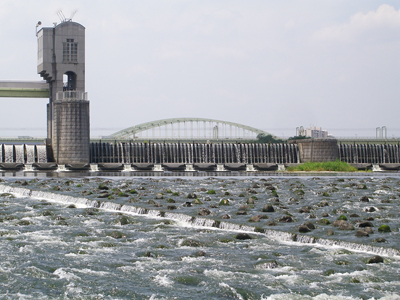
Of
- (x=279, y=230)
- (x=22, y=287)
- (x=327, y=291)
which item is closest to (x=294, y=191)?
(x=279, y=230)

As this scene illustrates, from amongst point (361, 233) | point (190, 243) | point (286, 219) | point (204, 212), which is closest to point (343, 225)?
point (361, 233)

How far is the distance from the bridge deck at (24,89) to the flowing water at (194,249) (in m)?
51.0

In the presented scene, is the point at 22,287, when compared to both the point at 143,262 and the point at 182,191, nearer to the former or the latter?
the point at 143,262

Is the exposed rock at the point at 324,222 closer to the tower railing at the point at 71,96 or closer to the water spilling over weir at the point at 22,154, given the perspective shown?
the tower railing at the point at 71,96

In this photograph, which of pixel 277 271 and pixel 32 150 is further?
pixel 32 150

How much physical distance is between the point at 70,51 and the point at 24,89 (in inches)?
446

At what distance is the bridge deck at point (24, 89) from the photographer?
7925 cm

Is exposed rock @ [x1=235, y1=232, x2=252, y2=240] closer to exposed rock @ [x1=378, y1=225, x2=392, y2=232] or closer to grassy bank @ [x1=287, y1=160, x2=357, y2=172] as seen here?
exposed rock @ [x1=378, y1=225, x2=392, y2=232]

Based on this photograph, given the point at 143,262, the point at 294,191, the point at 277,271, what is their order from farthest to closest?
the point at 294,191 < the point at 143,262 < the point at 277,271

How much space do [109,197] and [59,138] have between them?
36.7m

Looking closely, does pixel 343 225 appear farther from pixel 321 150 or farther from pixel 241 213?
pixel 321 150

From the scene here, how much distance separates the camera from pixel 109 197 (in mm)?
31953

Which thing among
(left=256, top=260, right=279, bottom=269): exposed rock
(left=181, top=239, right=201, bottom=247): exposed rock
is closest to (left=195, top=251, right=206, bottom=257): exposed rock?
(left=181, top=239, right=201, bottom=247): exposed rock

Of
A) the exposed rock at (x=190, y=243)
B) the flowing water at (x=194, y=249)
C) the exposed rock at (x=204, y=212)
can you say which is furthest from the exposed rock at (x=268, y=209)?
the exposed rock at (x=190, y=243)
